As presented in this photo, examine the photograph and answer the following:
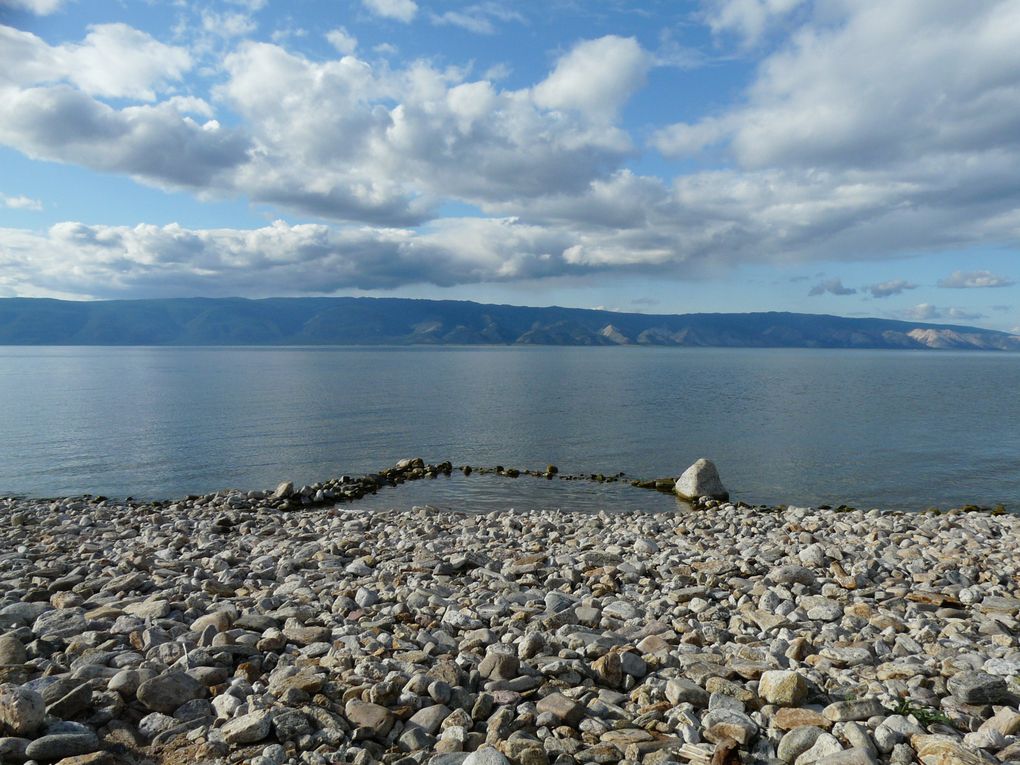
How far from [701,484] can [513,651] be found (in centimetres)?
1783

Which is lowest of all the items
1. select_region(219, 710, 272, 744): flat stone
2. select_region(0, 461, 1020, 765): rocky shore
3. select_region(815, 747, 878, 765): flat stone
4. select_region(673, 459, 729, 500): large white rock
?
select_region(673, 459, 729, 500): large white rock

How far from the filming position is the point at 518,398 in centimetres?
6041

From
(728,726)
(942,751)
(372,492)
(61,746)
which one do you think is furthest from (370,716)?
(372,492)

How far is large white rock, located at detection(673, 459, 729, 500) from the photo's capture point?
952 inches

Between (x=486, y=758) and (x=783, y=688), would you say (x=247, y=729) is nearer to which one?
(x=486, y=758)

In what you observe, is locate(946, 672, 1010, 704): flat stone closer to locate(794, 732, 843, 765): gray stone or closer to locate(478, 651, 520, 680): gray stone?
locate(794, 732, 843, 765): gray stone

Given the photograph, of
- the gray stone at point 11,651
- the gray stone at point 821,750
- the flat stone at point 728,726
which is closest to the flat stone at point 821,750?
the gray stone at point 821,750

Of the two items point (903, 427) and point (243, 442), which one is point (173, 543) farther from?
point (903, 427)

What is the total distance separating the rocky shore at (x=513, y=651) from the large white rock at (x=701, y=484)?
9137mm

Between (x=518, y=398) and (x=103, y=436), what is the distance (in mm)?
33570

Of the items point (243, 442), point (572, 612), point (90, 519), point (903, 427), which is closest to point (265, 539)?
point (90, 519)

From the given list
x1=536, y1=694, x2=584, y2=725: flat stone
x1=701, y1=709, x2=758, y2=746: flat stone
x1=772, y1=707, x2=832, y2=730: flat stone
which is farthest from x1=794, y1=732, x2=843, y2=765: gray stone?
x1=536, y1=694, x2=584, y2=725: flat stone

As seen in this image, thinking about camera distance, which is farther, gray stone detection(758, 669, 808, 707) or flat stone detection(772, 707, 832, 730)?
gray stone detection(758, 669, 808, 707)

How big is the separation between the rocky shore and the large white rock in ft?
30.0
